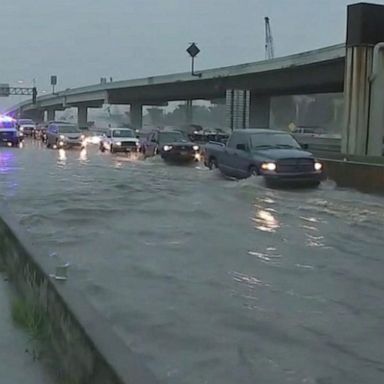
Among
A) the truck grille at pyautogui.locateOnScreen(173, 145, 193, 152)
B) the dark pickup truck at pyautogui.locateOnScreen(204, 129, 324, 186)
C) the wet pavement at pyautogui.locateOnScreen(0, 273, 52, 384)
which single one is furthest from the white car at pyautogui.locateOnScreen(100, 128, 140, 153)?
the wet pavement at pyautogui.locateOnScreen(0, 273, 52, 384)

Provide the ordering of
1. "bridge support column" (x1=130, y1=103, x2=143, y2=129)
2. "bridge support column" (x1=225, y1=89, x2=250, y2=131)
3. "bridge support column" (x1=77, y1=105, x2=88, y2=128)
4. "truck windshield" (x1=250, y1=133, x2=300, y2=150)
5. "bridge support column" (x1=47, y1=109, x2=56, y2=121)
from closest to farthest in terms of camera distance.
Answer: "truck windshield" (x1=250, y1=133, x2=300, y2=150) → "bridge support column" (x1=225, y1=89, x2=250, y2=131) → "bridge support column" (x1=130, y1=103, x2=143, y2=129) → "bridge support column" (x1=77, y1=105, x2=88, y2=128) → "bridge support column" (x1=47, y1=109, x2=56, y2=121)

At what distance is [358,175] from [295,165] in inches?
91.0

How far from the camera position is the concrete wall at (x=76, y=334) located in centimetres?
389

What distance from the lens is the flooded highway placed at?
571 cm

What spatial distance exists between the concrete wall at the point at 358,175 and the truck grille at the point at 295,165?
1.65 m

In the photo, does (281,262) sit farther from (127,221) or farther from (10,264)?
(127,221)

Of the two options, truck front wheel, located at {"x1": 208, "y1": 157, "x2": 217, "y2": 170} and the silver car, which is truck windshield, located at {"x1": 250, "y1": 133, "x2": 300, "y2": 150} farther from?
the silver car

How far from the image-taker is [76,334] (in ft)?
15.2

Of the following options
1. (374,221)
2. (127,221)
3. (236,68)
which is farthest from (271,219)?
(236,68)

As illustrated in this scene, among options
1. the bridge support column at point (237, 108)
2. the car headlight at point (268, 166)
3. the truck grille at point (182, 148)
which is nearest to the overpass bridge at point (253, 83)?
the bridge support column at point (237, 108)

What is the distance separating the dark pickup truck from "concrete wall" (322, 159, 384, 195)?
111 centimetres

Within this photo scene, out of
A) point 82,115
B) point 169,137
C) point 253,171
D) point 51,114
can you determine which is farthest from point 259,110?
point 51,114

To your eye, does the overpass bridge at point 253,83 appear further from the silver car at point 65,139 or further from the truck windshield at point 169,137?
the silver car at point 65,139

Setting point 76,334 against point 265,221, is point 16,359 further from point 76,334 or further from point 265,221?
point 265,221
